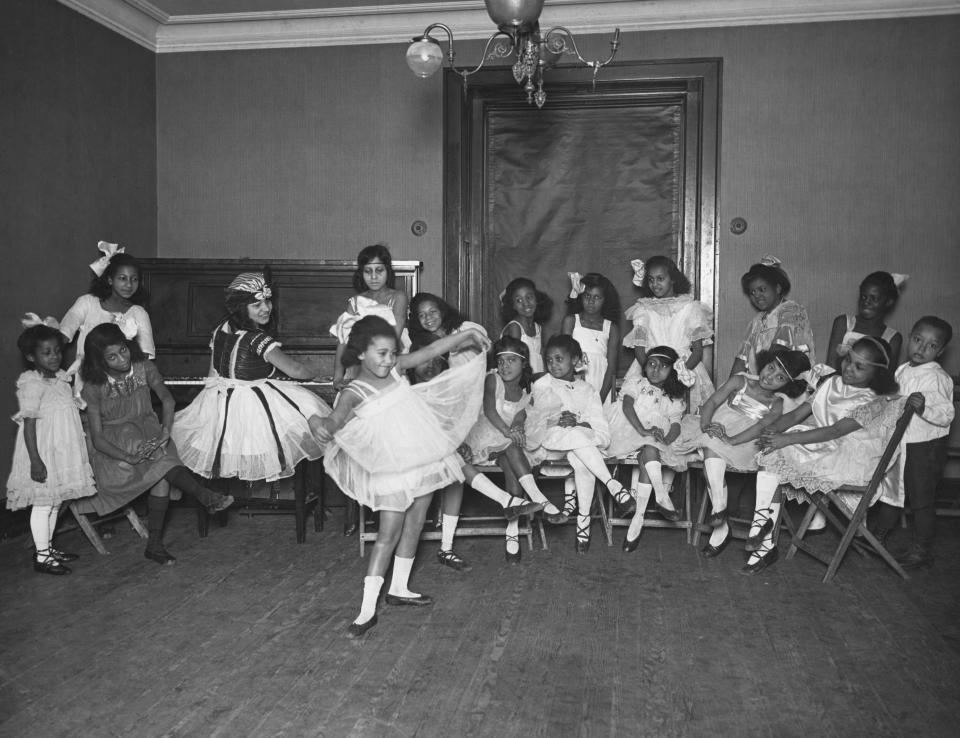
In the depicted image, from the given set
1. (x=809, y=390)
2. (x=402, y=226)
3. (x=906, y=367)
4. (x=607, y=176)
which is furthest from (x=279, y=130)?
(x=906, y=367)

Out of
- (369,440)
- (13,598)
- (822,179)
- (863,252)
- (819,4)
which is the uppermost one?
(819,4)

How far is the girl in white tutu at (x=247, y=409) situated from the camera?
4.75m

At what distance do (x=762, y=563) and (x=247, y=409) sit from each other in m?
2.85

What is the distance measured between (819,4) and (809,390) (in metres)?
2.76

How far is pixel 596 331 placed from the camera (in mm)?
5738

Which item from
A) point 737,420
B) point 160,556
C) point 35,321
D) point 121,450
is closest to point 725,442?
point 737,420

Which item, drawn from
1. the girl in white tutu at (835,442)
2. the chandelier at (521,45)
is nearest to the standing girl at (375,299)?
the chandelier at (521,45)

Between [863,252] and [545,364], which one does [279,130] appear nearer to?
[545,364]

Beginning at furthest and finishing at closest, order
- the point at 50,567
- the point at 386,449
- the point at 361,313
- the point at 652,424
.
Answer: the point at 361,313 < the point at 652,424 < the point at 50,567 < the point at 386,449

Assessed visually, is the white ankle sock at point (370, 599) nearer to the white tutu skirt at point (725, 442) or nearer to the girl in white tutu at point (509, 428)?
the girl in white tutu at point (509, 428)

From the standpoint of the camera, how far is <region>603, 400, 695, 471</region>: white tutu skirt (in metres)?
4.95

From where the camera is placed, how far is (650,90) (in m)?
6.21

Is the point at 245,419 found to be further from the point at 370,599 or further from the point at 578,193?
the point at 578,193

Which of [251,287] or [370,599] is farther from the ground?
[251,287]
